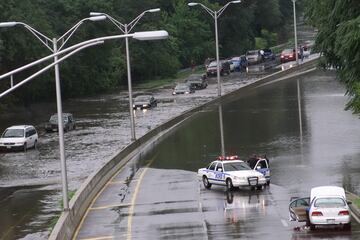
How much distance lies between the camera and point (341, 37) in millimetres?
36969

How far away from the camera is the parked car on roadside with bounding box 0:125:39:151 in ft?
185

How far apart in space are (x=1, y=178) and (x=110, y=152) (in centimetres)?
922

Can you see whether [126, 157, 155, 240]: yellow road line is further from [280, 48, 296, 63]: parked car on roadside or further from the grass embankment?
[280, 48, 296, 63]: parked car on roadside

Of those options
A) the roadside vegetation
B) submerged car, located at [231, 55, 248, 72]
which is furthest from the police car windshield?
submerged car, located at [231, 55, 248, 72]

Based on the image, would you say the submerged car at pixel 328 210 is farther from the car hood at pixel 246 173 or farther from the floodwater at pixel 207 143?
the car hood at pixel 246 173

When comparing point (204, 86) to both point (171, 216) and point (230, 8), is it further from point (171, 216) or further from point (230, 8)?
point (171, 216)

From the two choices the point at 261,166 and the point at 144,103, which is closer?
the point at 261,166

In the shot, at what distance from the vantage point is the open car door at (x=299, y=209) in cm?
2907

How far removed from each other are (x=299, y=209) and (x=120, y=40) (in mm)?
84203

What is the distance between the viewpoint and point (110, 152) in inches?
2103

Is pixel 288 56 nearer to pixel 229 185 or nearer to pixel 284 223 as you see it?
pixel 229 185

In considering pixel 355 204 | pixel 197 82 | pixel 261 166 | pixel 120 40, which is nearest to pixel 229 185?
pixel 261 166

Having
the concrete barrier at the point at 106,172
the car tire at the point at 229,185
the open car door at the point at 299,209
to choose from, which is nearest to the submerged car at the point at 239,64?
the concrete barrier at the point at 106,172

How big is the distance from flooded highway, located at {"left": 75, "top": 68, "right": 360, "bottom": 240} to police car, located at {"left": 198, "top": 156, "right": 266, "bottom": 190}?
414 mm
